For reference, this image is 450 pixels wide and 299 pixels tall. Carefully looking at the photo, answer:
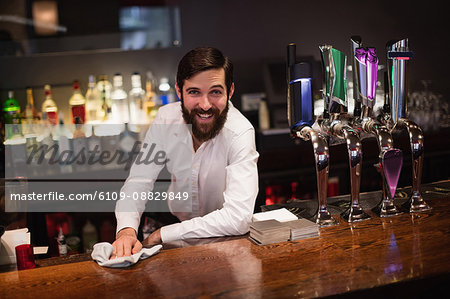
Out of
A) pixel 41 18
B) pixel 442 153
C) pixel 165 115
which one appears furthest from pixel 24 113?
pixel 442 153

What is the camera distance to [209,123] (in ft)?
7.18

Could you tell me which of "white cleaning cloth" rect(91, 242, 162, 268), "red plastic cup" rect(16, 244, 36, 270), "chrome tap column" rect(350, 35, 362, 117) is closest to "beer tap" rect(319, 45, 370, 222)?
"chrome tap column" rect(350, 35, 362, 117)

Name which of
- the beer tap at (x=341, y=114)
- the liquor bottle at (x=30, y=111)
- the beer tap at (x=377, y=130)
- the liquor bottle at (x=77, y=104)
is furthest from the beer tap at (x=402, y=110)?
the liquor bottle at (x=30, y=111)

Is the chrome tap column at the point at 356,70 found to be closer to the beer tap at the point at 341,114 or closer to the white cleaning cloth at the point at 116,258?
the beer tap at the point at 341,114

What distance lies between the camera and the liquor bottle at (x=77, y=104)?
10.8 ft

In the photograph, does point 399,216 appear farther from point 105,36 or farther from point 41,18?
point 41,18

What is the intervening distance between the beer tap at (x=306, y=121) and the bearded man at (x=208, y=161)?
0.91 ft

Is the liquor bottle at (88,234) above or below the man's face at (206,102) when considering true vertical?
below

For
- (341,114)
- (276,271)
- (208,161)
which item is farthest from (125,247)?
(341,114)

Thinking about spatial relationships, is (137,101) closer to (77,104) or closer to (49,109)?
(77,104)

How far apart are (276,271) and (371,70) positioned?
0.91 metres

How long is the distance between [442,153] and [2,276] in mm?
3275

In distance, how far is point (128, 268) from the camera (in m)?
1.51

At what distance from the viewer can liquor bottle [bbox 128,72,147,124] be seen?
11.0 ft
